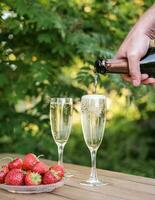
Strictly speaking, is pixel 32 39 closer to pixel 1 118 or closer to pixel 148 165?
pixel 1 118

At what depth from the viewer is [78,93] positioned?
123 inches

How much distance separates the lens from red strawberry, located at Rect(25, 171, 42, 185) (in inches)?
66.3

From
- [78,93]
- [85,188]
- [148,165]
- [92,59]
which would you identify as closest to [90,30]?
[92,59]

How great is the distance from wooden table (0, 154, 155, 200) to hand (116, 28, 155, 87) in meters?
0.34

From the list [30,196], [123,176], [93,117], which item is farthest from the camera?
[123,176]

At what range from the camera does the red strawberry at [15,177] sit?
1685 mm

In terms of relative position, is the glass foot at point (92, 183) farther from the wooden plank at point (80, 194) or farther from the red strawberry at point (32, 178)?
the red strawberry at point (32, 178)

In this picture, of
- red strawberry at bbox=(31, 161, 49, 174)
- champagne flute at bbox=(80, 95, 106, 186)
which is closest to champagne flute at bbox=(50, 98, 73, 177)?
champagne flute at bbox=(80, 95, 106, 186)

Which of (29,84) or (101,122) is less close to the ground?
(29,84)

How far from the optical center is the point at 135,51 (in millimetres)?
1728

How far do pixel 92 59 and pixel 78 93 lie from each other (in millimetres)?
224

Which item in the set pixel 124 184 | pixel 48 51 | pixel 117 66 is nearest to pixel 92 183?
pixel 124 184

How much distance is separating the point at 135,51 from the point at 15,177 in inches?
21.3

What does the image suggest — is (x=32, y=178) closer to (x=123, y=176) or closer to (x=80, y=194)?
(x=80, y=194)
